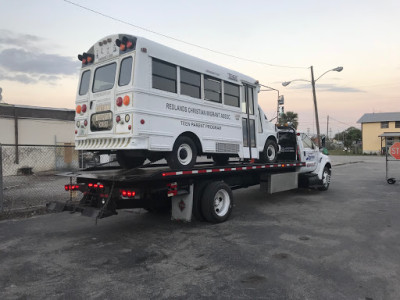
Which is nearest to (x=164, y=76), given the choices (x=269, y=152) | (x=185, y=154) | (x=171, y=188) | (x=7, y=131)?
(x=185, y=154)

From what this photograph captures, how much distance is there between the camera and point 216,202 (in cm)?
748

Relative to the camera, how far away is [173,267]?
4730 mm

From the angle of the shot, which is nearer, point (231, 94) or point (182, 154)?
point (182, 154)

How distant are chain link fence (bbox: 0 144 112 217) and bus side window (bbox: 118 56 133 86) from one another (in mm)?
2460

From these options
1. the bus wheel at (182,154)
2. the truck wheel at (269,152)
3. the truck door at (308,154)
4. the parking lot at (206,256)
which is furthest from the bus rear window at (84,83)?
the truck door at (308,154)

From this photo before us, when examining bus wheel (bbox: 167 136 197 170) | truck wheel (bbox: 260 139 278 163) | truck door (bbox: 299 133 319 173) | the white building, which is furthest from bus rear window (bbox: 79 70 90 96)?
the white building

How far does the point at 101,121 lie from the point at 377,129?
57519mm

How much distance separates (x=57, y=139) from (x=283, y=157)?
686 inches

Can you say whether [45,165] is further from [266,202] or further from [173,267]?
[173,267]

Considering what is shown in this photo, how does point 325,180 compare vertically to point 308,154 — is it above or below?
below

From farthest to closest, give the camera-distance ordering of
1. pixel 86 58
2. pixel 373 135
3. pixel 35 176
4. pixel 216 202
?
pixel 373 135
pixel 35 176
pixel 216 202
pixel 86 58

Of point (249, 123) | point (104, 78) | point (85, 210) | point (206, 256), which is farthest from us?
point (249, 123)

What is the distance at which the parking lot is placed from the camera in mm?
3992

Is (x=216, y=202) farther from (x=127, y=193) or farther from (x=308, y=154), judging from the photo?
(x=308, y=154)
